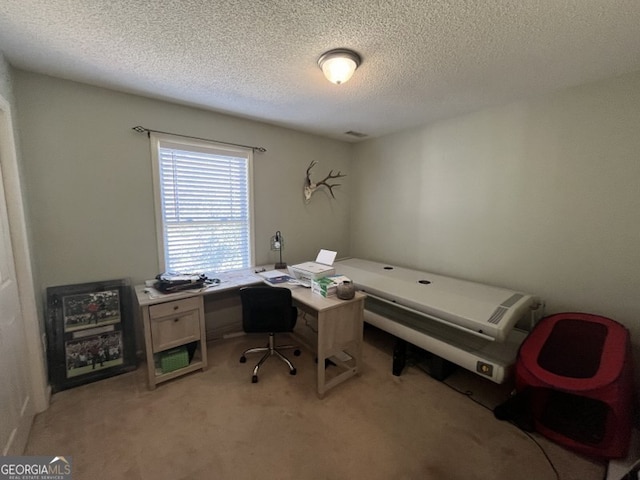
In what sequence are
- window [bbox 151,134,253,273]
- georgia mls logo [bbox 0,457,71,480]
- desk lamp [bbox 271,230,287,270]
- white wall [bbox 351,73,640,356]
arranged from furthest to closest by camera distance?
desk lamp [bbox 271,230,287,270]
window [bbox 151,134,253,273]
white wall [bbox 351,73,640,356]
georgia mls logo [bbox 0,457,71,480]

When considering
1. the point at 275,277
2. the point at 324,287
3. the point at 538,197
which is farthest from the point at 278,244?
the point at 538,197

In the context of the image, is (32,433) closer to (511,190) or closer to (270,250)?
(270,250)

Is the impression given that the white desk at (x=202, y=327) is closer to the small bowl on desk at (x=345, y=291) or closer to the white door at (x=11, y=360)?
the small bowl on desk at (x=345, y=291)

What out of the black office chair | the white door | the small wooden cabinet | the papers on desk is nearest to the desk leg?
the black office chair

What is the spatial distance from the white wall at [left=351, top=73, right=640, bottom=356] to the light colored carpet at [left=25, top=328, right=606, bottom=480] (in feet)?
3.71

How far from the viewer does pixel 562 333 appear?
1900 mm

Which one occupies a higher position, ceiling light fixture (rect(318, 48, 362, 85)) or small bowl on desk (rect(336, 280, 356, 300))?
ceiling light fixture (rect(318, 48, 362, 85))

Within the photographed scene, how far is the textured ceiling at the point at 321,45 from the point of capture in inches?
50.9

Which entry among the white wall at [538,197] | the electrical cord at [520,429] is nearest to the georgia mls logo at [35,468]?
the electrical cord at [520,429]

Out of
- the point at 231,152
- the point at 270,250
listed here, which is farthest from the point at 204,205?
the point at 270,250

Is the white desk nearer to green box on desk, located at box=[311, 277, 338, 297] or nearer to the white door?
green box on desk, located at box=[311, 277, 338, 297]

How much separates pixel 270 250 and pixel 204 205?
983 mm

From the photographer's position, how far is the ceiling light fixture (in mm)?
1641

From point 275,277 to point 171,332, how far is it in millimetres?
1042
